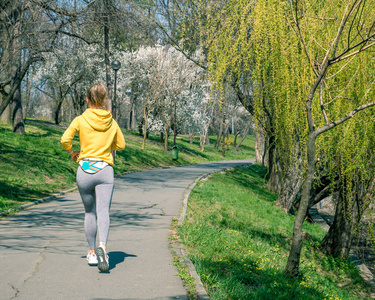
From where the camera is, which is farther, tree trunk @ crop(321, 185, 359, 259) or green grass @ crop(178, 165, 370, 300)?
tree trunk @ crop(321, 185, 359, 259)

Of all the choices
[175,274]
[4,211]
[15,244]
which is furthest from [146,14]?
[175,274]

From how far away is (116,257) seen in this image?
18.1 ft

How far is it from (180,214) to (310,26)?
4861 mm

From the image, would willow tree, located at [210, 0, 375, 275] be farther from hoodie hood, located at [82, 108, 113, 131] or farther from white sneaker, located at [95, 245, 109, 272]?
white sneaker, located at [95, 245, 109, 272]

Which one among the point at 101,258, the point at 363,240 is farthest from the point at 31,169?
the point at 363,240

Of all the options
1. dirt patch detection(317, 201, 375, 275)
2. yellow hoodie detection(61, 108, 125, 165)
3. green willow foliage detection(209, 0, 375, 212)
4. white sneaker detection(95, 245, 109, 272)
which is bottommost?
dirt patch detection(317, 201, 375, 275)

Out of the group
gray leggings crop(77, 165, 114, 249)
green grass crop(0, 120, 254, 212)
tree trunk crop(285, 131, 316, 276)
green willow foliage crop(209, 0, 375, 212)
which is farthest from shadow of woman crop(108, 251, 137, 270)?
green grass crop(0, 120, 254, 212)

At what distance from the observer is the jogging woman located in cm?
450

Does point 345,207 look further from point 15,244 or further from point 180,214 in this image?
point 15,244

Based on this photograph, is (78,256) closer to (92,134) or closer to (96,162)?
(96,162)

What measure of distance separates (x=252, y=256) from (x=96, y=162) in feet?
12.5

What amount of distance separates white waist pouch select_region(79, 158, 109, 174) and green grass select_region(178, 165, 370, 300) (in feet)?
6.22

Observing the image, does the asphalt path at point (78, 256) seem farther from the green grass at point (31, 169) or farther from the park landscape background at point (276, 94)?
the green grass at point (31, 169)

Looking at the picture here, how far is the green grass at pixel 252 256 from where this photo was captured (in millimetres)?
5500
